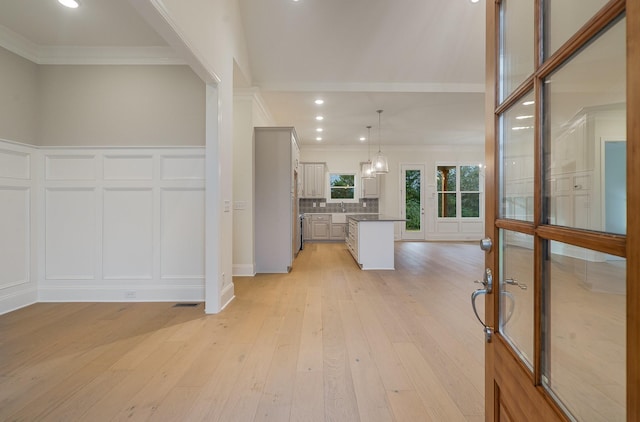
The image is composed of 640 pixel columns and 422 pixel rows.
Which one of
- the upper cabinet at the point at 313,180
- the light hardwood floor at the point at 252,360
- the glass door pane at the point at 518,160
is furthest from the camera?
the upper cabinet at the point at 313,180

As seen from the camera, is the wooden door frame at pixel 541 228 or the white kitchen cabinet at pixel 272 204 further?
the white kitchen cabinet at pixel 272 204

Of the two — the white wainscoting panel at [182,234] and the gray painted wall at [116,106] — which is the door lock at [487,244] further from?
the gray painted wall at [116,106]

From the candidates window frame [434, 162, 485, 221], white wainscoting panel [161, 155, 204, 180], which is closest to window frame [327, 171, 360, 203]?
window frame [434, 162, 485, 221]

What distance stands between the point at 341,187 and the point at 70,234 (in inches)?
261

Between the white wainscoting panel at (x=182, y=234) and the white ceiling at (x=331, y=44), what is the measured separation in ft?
5.01

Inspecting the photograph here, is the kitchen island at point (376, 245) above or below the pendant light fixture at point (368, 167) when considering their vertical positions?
below

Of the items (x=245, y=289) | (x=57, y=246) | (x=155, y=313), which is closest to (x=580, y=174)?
(x=155, y=313)

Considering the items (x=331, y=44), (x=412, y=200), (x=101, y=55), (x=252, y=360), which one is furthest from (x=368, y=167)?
(x=252, y=360)

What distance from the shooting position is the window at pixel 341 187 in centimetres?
873

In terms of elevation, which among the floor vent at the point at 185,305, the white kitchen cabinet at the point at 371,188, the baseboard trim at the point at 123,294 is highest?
the white kitchen cabinet at the point at 371,188

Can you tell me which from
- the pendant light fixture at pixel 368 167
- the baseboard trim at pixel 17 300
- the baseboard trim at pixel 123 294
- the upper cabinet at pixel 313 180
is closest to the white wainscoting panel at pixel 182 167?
the baseboard trim at pixel 123 294

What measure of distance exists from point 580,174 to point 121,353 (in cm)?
270

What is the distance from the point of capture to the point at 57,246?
311 cm

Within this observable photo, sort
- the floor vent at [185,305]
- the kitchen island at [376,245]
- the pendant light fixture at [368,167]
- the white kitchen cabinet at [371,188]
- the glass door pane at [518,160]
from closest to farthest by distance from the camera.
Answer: the glass door pane at [518,160]
the floor vent at [185,305]
the kitchen island at [376,245]
the pendant light fixture at [368,167]
the white kitchen cabinet at [371,188]
